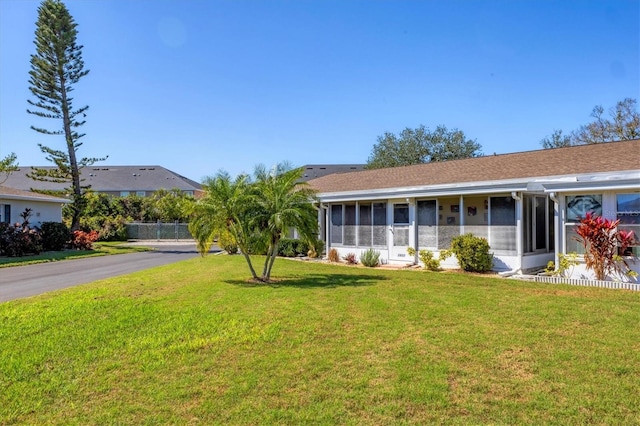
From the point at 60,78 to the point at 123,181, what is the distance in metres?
26.1

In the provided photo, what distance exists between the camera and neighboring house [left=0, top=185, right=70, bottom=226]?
2264cm

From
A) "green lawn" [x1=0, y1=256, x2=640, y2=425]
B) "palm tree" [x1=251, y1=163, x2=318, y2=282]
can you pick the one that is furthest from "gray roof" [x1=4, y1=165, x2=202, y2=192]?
"green lawn" [x1=0, y1=256, x2=640, y2=425]

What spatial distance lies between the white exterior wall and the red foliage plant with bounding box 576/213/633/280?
27.4m

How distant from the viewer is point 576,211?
11.4 metres

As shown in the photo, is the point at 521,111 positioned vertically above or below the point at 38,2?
below

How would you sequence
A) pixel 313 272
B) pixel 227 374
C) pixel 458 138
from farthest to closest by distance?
pixel 458 138 → pixel 313 272 → pixel 227 374

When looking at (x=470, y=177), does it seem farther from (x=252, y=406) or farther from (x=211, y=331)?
(x=252, y=406)

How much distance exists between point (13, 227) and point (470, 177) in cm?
2189

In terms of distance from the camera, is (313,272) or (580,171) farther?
(313,272)

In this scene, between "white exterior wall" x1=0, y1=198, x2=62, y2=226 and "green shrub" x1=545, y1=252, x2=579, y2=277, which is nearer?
"green shrub" x1=545, y1=252, x2=579, y2=277

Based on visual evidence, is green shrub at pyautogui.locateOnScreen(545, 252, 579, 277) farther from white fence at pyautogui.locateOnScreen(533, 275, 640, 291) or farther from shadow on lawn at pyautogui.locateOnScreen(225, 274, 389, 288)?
shadow on lawn at pyautogui.locateOnScreen(225, 274, 389, 288)

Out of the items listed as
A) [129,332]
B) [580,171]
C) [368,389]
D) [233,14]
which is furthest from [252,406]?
[233,14]

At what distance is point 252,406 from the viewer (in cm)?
387

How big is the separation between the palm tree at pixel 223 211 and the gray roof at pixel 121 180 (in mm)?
38227
